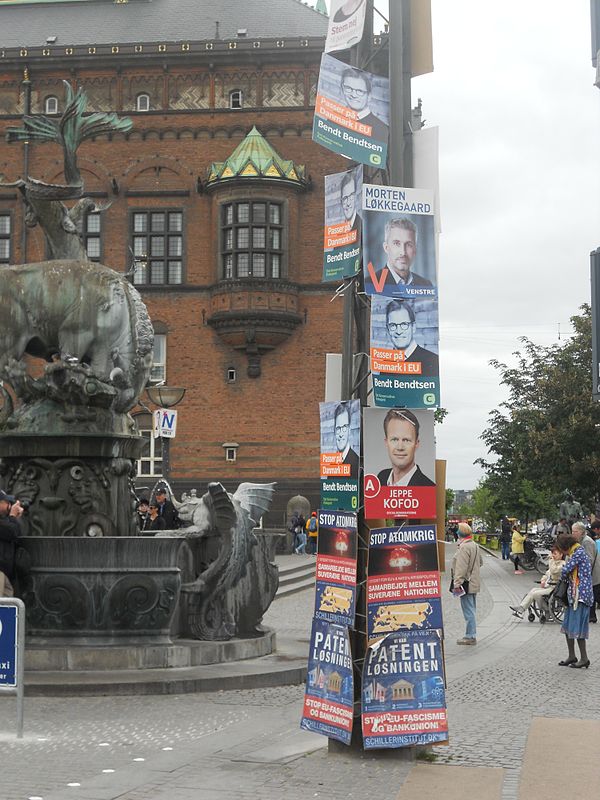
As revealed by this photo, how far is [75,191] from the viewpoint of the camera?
14.6 m

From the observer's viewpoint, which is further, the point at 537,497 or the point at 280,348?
the point at 537,497

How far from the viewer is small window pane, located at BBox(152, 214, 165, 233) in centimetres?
4322

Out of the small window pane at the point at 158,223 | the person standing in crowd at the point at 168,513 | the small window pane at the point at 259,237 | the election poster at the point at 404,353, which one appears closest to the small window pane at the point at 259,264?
the small window pane at the point at 259,237

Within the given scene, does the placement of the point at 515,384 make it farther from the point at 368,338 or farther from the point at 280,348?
the point at 368,338

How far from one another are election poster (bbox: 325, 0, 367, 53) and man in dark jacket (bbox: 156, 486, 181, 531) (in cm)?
909

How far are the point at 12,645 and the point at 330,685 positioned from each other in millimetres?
2518

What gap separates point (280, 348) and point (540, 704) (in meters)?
31.2

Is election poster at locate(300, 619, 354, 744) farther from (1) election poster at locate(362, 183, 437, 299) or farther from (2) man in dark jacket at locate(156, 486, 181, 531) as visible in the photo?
(2) man in dark jacket at locate(156, 486, 181, 531)

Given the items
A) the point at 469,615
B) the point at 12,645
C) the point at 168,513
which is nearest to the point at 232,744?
the point at 12,645

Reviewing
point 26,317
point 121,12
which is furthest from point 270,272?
point 26,317

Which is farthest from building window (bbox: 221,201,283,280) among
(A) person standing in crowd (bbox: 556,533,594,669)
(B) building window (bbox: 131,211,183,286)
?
(A) person standing in crowd (bbox: 556,533,594,669)

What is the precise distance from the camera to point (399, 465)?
816cm

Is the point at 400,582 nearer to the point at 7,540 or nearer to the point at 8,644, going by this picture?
the point at 8,644

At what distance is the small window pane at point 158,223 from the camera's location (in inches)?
1702
